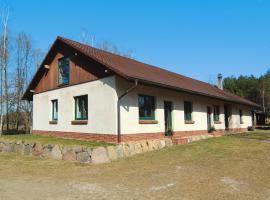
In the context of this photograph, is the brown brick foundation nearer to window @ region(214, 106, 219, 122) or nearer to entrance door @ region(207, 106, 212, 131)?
entrance door @ region(207, 106, 212, 131)

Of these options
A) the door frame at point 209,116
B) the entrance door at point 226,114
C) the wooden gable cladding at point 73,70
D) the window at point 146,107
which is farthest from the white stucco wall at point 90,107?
the entrance door at point 226,114

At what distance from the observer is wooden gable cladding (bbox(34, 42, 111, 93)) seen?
14.9 meters

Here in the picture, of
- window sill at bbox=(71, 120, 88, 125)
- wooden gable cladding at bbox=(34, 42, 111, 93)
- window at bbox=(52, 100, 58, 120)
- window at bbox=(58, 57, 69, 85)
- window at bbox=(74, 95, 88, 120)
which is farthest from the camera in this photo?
window at bbox=(52, 100, 58, 120)

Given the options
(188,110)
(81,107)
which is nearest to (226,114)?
(188,110)

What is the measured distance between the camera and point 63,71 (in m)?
17.7

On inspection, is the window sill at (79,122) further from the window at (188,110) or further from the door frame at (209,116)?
the door frame at (209,116)

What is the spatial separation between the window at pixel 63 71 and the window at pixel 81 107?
167 cm

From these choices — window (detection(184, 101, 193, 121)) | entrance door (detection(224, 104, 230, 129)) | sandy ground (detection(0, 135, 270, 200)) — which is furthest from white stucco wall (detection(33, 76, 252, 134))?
entrance door (detection(224, 104, 230, 129))

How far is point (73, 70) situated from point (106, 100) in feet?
12.1

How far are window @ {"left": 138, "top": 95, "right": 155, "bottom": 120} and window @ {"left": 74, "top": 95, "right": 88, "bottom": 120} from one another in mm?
3040

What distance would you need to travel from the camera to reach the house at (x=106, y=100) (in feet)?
45.2

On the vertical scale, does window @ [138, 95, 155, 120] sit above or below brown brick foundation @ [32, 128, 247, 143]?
above

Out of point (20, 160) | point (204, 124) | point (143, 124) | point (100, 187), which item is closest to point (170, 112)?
point (143, 124)

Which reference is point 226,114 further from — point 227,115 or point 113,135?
point 113,135
